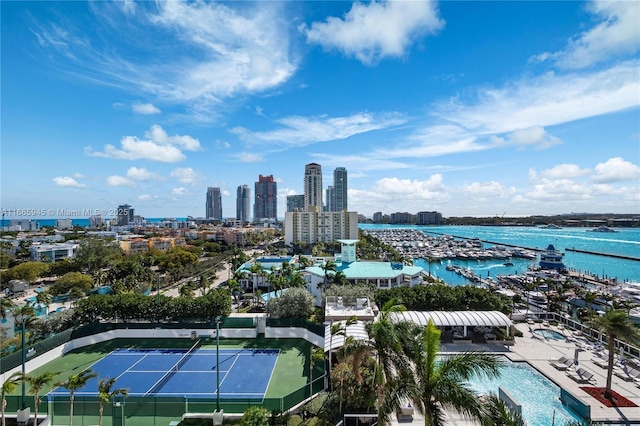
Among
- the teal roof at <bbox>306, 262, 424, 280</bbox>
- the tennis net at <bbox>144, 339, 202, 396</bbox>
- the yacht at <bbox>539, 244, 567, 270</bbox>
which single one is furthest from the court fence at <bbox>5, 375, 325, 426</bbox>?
the yacht at <bbox>539, 244, 567, 270</bbox>

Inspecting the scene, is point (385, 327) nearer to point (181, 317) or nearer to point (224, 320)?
point (224, 320)

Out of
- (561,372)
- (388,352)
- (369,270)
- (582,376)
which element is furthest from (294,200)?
(388,352)

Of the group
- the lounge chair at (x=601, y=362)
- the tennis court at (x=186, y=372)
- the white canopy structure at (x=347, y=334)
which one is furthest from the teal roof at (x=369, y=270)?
the lounge chair at (x=601, y=362)

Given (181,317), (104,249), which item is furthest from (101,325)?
(104,249)

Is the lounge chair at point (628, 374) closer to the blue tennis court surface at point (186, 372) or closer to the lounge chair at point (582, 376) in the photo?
the lounge chair at point (582, 376)

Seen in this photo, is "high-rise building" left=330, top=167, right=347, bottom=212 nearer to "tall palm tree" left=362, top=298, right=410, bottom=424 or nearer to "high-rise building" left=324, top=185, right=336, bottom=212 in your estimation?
"high-rise building" left=324, top=185, right=336, bottom=212

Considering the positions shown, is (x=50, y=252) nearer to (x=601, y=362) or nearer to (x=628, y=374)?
(x=601, y=362)
